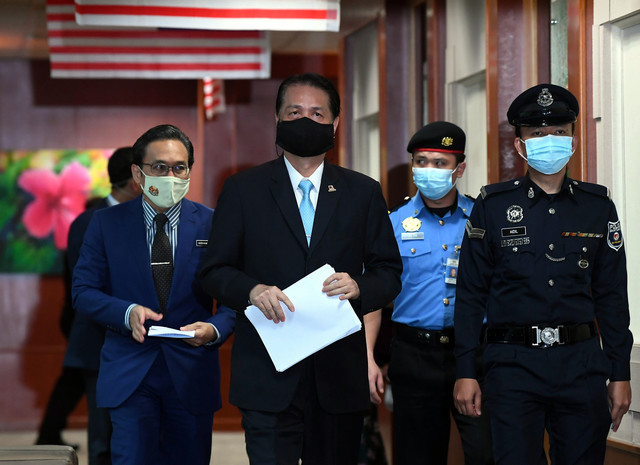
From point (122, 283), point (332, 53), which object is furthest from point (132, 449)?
point (332, 53)

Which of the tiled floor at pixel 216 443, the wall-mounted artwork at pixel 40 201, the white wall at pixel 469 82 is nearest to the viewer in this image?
the white wall at pixel 469 82

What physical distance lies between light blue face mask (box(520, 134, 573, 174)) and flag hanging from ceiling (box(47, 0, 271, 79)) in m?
3.81

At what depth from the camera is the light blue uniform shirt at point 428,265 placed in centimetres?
367

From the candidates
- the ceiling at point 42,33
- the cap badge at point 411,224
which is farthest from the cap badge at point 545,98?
the ceiling at point 42,33

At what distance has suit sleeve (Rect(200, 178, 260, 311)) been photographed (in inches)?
104

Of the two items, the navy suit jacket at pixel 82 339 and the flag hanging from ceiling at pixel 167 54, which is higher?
the flag hanging from ceiling at pixel 167 54

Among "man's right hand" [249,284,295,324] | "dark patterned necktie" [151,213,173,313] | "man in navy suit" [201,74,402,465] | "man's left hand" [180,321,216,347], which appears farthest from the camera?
"dark patterned necktie" [151,213,173,313]

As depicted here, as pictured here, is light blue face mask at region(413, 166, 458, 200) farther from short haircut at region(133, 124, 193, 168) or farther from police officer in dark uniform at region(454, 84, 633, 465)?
short haircut at region(133, 124, 193, 168)

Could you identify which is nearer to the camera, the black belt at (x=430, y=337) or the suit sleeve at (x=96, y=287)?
the suit sleeve at (x=96, y=287)

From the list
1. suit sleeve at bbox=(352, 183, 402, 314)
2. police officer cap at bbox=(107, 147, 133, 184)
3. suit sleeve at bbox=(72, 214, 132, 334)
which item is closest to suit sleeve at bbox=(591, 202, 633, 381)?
suit sleeve at bbox=(352, 183, 402, 314)

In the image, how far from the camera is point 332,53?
898 centimetres

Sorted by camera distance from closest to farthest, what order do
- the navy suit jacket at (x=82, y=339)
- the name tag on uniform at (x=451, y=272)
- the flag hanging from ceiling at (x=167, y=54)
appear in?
1. the name tag on uniform at (x=451, y=272)
2. the navy suit jacket at (x=82, y=339)
3. the flag hanging from ceiling at (x=167, y=54)

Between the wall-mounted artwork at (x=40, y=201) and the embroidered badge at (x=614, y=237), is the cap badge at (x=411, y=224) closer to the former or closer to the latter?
the embroidered badge at (x=614, y=237)

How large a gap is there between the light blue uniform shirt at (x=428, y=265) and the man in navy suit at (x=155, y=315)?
2.46 ft
